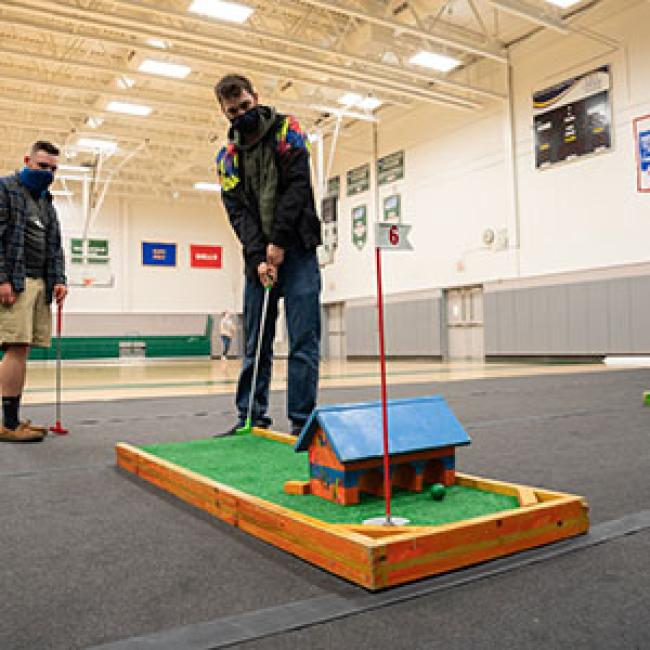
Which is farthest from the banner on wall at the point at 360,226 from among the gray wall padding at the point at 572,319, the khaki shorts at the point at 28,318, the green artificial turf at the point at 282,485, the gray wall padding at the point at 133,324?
the green artificial turf at the point at 282,485

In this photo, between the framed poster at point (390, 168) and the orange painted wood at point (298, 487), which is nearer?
the orange painted wood at point (298, 487)

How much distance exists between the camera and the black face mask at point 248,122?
9.31 feet

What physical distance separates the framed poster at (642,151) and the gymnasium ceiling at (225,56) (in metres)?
2.06

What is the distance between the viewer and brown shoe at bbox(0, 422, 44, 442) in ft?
10.6

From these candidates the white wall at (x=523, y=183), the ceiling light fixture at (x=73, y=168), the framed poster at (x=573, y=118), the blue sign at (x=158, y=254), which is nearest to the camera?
the white wall at (x=523, y=183)

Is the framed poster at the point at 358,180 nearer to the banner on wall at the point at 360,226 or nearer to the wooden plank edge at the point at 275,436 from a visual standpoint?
the banner on wall at the point at 360,226

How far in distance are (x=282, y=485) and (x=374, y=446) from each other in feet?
1.34

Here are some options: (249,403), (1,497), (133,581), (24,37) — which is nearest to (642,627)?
(133,581)

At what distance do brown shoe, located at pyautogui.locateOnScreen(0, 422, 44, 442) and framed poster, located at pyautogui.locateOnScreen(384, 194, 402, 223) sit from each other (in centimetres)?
1431

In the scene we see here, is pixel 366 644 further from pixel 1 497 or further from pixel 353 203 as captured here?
pixel 353 203

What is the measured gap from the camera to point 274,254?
282cm

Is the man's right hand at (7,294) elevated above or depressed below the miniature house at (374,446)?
above

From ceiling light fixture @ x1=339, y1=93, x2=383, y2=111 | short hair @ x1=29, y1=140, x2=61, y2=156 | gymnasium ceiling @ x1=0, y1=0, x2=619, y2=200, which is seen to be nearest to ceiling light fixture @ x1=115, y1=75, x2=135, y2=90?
gymnasium ceiling @ x1=0, y1=0, x2=619, y2=200

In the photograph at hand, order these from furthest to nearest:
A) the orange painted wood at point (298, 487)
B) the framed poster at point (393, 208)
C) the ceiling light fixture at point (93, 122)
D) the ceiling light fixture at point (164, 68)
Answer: the framed poster at point (393, 208) < the ceiling light fixture at point (93, 122) < the ceiling light fixture at point (164, 68) < the orange painted wood at point (298, 487)
